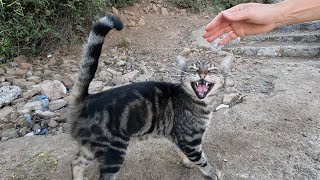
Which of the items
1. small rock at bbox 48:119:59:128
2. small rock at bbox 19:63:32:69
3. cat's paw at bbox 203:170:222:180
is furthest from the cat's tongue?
small rock at bbox 19:63:32:69

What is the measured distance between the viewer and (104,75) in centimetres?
465

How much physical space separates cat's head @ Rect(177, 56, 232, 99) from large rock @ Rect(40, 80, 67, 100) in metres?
1.85

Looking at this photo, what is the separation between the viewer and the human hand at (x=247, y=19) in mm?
2521

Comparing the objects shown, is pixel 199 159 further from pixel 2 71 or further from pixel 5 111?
pixel 2 71

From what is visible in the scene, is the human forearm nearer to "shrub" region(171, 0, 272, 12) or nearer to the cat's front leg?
the cat's front leg

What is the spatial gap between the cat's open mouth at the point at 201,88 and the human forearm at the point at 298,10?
2.44ft

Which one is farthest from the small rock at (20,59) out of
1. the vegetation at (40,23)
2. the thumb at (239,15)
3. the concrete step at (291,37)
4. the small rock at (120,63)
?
the concrete step at (291,37)

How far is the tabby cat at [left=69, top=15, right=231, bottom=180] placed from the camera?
2.60 metres

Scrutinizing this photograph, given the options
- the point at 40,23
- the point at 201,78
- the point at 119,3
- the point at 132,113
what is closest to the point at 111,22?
the point at 132,113

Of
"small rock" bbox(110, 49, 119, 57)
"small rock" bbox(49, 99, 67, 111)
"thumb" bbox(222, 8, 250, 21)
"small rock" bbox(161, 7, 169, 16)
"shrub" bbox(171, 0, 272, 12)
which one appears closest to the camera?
"thumb" bbox(222, 8, 250, 21)

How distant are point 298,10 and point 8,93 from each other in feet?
10.7

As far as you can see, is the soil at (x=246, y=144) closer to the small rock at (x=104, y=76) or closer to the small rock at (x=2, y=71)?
the small rock at (x=104, y=76)

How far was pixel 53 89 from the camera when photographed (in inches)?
165

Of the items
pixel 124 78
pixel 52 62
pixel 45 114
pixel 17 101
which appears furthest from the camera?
pixel 52 62
